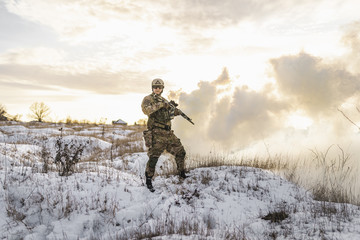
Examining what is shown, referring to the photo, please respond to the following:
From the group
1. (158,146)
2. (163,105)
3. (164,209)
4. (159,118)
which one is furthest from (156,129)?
Result: (164,209)

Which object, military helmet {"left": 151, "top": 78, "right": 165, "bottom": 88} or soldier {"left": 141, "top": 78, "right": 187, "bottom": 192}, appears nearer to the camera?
soldier {"left": 141, "top": 78, "right": 187, "bottom": 192}

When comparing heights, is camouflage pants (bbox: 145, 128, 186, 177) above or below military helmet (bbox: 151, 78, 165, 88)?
below

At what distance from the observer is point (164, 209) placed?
15.9 feet

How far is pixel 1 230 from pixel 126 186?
Answer: 242 centimetres

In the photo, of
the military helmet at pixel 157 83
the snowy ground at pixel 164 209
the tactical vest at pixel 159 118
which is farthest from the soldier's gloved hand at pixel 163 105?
the snowy ground at pixel 164 209

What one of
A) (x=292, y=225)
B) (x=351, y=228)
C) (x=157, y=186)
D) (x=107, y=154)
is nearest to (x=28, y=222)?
(x=157, y=186)

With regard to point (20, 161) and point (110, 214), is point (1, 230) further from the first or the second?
point (20, 161)

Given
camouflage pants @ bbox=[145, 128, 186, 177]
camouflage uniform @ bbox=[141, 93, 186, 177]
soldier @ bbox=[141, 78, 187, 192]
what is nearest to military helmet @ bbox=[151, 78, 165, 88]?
soldier @ bbox=[141, 78, 187, 192]

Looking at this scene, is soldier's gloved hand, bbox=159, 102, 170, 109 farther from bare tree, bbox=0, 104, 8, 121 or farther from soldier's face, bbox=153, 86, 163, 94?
bare tree, bbox=0, 104, 8, 121

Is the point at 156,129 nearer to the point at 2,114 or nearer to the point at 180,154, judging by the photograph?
the point at 180,154

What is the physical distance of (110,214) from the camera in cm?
461

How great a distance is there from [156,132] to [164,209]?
6.08 ft

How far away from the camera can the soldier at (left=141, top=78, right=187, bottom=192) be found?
578cm

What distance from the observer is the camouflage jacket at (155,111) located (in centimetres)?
576
